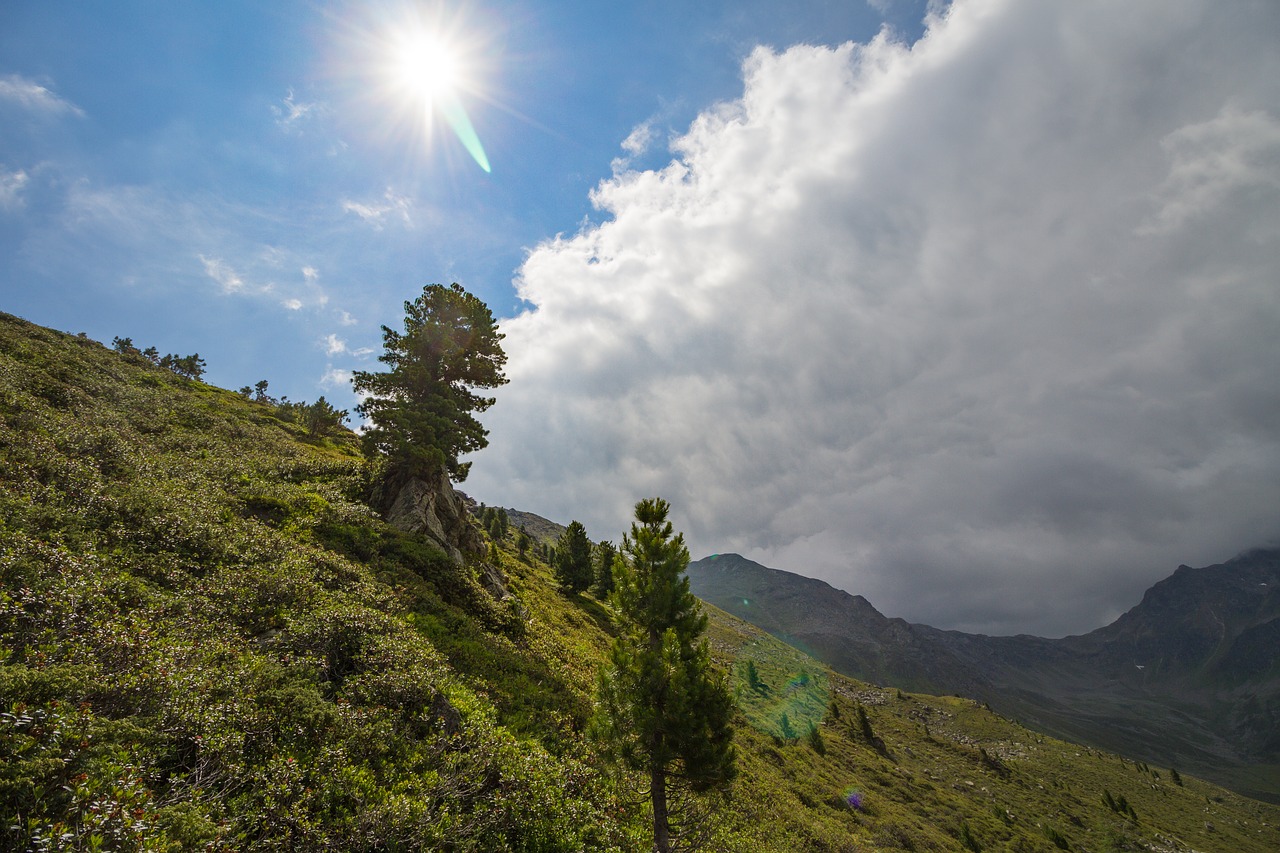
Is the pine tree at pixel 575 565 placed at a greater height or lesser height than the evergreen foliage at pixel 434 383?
lesser

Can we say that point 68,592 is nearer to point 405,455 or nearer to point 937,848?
point 405,455

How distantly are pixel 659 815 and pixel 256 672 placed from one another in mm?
13452

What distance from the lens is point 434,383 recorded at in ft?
119

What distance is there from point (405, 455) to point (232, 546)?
15.5 metres

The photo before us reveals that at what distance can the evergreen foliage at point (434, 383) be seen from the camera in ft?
109

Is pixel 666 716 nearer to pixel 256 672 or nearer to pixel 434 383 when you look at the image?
pixel 256 672

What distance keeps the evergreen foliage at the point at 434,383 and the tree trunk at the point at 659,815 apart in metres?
24.1

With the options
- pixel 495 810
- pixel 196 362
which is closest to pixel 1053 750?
pixel 495 810

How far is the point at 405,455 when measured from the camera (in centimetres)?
3281

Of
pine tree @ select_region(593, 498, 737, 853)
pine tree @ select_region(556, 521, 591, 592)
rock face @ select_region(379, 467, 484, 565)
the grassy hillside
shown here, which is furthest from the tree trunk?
pine tree @ select_region(556, 521, 591, 592)

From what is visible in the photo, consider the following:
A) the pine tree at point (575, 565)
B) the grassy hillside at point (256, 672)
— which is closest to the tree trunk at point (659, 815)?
the grassy hillside at point (256, 672)

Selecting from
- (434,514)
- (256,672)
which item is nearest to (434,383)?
(434,514)

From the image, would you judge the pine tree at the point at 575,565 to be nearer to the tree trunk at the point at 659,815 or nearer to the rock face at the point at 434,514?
the rock face at the point at 434,514

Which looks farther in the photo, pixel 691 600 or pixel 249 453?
pixel 249 453
